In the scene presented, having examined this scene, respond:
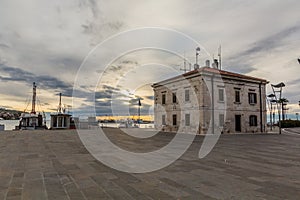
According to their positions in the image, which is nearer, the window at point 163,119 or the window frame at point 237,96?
the window frame at point 237,96

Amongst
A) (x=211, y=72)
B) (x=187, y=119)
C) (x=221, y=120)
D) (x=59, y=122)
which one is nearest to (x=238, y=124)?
(x=221, y=120)

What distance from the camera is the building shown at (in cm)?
2614

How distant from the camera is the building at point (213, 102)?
85.8 feet

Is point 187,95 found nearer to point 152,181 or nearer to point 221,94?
point 221,94

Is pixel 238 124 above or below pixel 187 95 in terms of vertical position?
below

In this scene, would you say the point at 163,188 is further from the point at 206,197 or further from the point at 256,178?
the point at 256,178

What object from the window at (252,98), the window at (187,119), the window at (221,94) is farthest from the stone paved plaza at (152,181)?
the window at (252,98)

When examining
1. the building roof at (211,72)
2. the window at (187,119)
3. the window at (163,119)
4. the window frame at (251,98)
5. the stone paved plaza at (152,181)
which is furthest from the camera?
the window at (163,119)

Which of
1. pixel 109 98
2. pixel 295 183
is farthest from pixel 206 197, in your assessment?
pixel 109 98

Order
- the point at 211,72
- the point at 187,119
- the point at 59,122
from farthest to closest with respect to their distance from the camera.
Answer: the point at 59,122
the point at 187,119
the point at 211,72

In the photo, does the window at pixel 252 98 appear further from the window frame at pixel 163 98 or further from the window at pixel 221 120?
the window frame at pixel 163 98

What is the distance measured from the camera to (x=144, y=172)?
6.94m

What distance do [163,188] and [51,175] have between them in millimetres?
3281

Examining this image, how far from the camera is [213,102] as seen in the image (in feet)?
87.6
